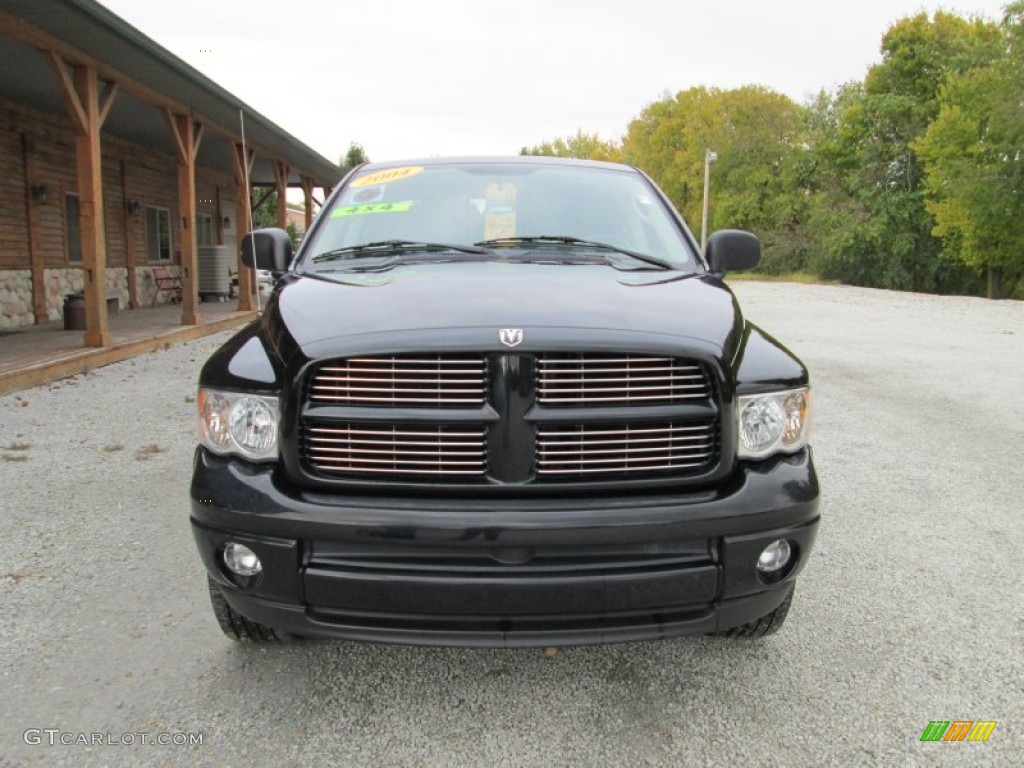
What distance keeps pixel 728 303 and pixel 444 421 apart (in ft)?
3.61

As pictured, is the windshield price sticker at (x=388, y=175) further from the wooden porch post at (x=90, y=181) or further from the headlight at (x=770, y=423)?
the wooden porch post at (x=90, y=181)

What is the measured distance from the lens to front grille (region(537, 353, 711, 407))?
213 centimetres

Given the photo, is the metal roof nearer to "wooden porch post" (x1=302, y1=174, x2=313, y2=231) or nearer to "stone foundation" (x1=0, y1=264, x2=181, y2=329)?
"stone foundation" (x1=0, y1=264, x2=181, y2=329)

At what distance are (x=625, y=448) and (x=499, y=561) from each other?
474 millimetres

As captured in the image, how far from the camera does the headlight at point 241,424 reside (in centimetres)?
221

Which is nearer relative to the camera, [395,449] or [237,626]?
[395,449]

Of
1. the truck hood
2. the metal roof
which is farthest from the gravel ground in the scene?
the metal roof

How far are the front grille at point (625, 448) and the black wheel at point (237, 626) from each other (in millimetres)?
1132

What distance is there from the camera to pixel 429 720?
7.66 ft

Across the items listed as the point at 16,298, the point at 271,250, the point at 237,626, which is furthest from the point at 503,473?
the point at 16,298

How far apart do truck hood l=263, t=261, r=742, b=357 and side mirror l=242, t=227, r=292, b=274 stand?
0.39 meters

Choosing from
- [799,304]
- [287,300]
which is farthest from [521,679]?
[799,304]

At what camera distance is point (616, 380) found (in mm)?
2154

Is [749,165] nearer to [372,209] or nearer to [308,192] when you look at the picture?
[308,192]
